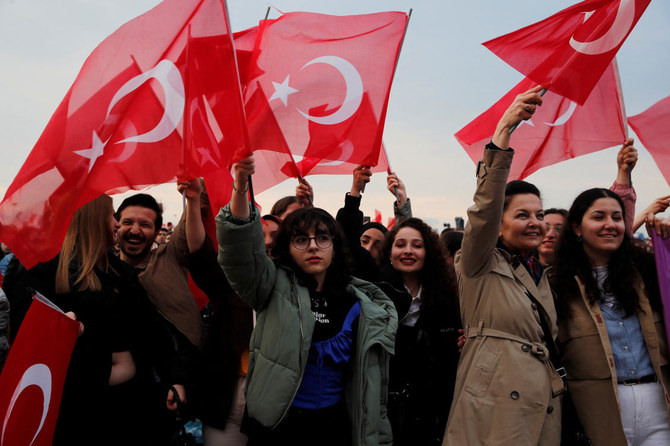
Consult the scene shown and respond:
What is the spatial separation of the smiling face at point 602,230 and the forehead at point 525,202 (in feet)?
1.29

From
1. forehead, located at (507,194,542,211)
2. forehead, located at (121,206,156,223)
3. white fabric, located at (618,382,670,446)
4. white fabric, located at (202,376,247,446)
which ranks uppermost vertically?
forehead, located at (507,194,542,211)

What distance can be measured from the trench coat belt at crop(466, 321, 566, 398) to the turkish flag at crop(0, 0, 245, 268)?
5.58 feet

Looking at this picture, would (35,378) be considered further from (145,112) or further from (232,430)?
(145,112)

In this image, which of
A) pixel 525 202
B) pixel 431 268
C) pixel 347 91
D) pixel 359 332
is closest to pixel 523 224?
pixel 525 202

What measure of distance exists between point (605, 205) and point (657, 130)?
1.26 metres

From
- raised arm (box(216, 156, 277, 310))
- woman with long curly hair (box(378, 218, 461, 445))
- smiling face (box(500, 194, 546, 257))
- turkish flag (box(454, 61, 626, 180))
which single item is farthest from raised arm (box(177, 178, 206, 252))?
turkish flag (box(454, 61, 626, 180))

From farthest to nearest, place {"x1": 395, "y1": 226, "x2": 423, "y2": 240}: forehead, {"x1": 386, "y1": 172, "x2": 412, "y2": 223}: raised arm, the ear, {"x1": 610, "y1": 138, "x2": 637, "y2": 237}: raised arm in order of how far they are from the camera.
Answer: {"x1": 386, "y1": 172, "x2": 412, "y2": 223}: raised arm, {"x1": 395, "y1": 226, "x2": 423, "y2": 240}: forehead, {"x1": 610, "y1": 138, "x2": 637, "y2": 237}: raised arm, the ear

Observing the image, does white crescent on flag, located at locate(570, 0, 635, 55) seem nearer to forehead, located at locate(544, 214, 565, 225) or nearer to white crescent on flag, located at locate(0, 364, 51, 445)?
forehead, located at locate(544, 214, 565, 225)

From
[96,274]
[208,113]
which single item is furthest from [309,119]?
[96,274]

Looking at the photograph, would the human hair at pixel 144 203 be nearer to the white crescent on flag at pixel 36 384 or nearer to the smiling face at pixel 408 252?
the white crescent on flag at pixel 36 384

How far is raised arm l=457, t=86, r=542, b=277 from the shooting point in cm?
252

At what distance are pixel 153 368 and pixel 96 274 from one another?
2.27 feet

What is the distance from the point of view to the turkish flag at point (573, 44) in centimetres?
298

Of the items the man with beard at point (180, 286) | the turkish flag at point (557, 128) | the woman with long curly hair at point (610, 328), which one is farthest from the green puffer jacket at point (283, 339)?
the turkish flag at point (557, 128)
